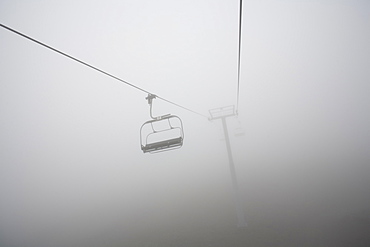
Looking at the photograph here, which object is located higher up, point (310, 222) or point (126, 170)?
point (126, 170)

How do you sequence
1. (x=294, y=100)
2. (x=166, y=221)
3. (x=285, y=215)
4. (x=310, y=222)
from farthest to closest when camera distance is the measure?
(x=294, y=100), (x=166, y=221), (x=285, y=215), (x=310, y=222)

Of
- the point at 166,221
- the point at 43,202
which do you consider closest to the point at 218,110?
the point at 166,221

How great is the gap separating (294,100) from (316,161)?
9.47 m

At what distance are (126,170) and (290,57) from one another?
2225 cm

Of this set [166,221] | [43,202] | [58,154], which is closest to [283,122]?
[166,221]

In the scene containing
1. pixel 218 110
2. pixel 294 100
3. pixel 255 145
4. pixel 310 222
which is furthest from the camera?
pixel 294 100

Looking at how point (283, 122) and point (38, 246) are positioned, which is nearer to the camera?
point (38, 246)

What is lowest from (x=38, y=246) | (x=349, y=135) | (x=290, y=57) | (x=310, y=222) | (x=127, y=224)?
(x=38, y=246)

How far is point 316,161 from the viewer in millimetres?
9602

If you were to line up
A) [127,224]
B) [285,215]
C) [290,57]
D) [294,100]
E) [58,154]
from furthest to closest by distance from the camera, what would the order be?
[58,154]
[290,57]
[294,100]
[127,224]
[285,215]

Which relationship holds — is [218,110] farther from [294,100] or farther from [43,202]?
[43,202]

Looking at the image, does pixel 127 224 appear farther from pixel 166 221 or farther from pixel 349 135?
pixel 349 135

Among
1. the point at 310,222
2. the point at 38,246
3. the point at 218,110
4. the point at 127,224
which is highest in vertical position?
the point at 218,110

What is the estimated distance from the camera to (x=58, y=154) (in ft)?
80.6
